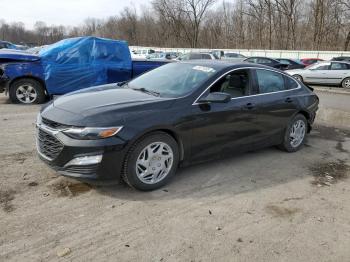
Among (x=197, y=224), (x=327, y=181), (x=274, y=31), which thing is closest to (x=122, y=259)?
(x=197, y=224)

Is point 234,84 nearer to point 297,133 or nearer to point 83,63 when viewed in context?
point 297,133

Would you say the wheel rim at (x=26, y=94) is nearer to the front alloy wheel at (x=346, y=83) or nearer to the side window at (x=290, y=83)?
the side window at (x=290, y=83)

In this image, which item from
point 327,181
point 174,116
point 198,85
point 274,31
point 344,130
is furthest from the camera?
point 274,31

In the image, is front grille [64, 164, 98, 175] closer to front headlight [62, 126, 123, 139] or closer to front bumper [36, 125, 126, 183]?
front bumper [36, 125, 126, 183]

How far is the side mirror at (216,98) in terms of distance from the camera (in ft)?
15.3

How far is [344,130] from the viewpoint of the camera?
851cm

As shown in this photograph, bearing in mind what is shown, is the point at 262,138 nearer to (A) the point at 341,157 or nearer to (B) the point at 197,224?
(A) the point at 341,157

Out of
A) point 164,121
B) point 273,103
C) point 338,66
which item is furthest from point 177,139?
point 338,66

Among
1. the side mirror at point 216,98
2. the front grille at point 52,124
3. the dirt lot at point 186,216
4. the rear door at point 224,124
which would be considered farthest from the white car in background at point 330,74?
the front grille at point 52,124

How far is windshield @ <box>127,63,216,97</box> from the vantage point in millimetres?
4895

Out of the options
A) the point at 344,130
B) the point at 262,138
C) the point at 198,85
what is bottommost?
the point at 344,130

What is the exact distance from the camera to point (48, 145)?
421cm

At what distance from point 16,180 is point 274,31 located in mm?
60264

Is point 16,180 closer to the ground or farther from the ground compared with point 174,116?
closer to the ground
